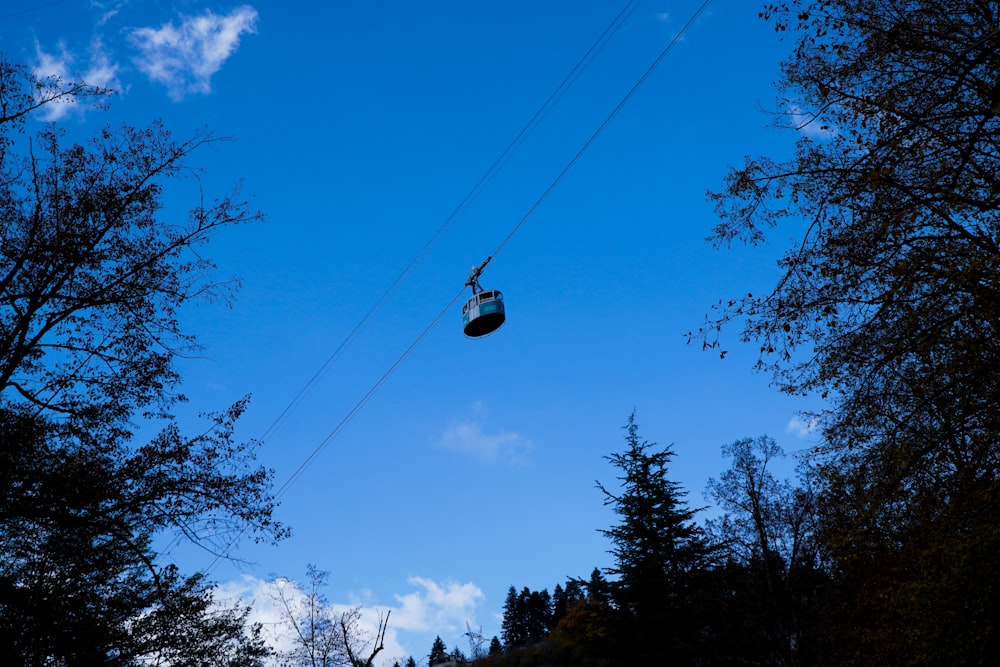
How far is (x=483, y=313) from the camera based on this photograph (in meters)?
15.5

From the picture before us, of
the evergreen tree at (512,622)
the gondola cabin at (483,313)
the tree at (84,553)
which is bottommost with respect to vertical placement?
→ the tree at (84,553)

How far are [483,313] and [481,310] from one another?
0.29 feet

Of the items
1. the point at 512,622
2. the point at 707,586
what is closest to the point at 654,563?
the point at 707,586

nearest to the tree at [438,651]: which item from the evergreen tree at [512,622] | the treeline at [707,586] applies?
the evergreen tree at [512,622]

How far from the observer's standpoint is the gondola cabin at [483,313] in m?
15.6

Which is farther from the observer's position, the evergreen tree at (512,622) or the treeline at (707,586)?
the evergreen tree at (512,622)

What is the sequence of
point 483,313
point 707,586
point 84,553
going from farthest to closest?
point 707,586, point 483,313, point 84,553

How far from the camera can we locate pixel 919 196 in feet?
31.7

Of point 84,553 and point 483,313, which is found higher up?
point 483,313

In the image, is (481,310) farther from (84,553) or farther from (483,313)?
(84,553)

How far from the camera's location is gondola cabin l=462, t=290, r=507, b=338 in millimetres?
15562

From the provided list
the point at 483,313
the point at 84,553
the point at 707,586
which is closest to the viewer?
A: the point at 84,553

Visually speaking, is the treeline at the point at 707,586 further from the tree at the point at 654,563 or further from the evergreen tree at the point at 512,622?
the evergreen tree at the point at 512,622

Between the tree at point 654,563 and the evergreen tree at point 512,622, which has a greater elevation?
the evergreen tree at point 512,622
